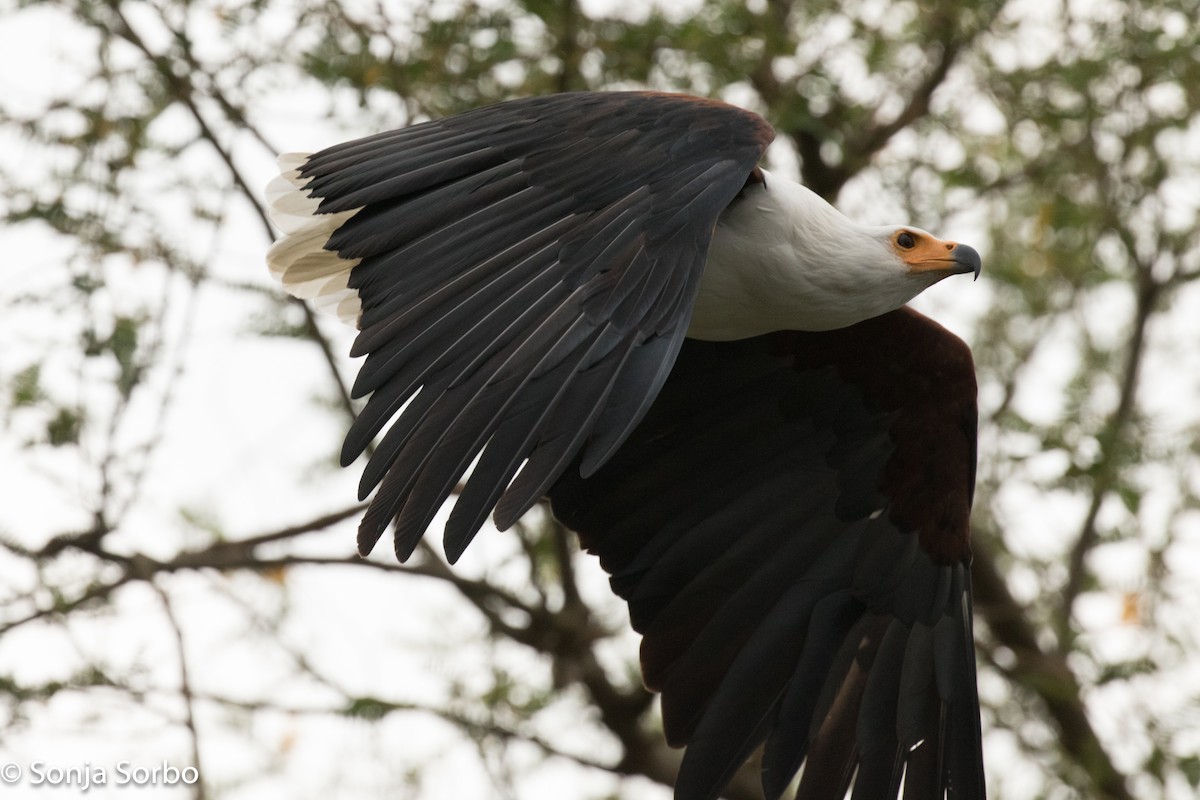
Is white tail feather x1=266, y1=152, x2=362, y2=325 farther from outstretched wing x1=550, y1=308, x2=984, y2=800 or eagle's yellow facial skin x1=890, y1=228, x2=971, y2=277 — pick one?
eagle's yellow facial skin x1=890, y1=228, x2=971, y2=277

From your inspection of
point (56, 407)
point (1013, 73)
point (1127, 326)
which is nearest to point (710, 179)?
point (56, 407)

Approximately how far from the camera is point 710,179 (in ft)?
15.4

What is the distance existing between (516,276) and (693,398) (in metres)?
1.95

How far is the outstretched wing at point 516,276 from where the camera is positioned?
13.0 feet

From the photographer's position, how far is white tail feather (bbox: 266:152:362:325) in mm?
5754

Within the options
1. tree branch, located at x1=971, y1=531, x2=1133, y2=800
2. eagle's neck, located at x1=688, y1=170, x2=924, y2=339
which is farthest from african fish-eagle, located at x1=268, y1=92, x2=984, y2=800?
tree branch, located at x1=971, y1=531, x2=1133, y2=800

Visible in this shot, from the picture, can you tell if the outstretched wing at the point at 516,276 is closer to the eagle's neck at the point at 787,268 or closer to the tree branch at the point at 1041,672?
the eagle's neck at the point at 787,268

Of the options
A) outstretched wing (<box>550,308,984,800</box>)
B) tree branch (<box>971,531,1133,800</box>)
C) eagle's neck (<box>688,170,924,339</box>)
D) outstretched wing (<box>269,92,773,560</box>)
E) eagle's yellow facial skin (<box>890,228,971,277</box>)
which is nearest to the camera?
outstretched wing (<box>269,92,773,560</box>)

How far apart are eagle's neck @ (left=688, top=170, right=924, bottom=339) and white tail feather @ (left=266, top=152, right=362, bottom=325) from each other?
1.23 meters

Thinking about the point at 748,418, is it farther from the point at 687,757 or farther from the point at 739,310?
the point at 687,757

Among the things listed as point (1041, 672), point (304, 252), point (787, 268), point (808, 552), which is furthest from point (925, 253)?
point (1041, 672)

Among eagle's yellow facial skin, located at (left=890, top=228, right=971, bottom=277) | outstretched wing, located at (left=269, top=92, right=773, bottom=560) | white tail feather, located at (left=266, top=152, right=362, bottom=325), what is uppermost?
white tail feather, located at (left=266, top=152, right=362, bottom=325)

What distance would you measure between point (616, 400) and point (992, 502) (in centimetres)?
446

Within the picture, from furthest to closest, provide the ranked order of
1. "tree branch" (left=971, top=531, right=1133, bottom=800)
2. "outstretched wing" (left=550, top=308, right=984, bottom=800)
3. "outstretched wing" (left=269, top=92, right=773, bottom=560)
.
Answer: "tree branch" (left=971, top=531, right=1133, bottom=800) < "outstretched wing" (left=550, top=308, right=984, bottom=800) < "outstretched wing" (left=269, top=92, right=773, bottom=560)
